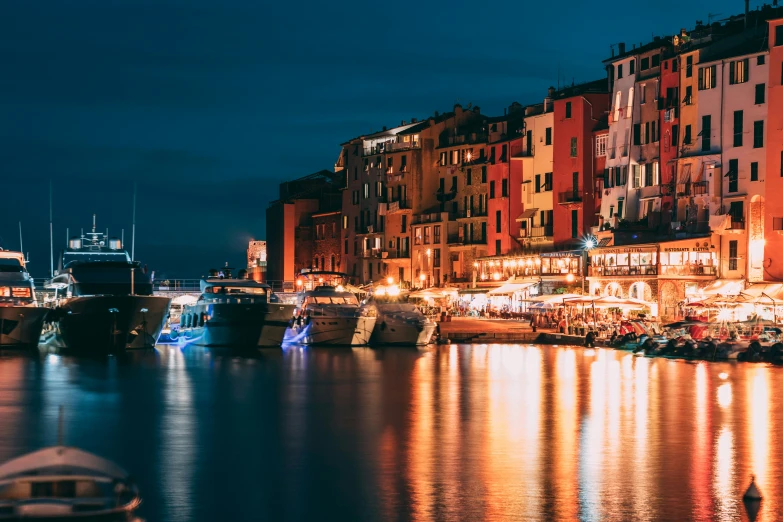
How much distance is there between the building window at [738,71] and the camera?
7731 cm

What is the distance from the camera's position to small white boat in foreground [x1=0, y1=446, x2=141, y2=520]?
18859mm

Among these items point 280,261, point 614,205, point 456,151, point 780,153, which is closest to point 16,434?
point 780,153

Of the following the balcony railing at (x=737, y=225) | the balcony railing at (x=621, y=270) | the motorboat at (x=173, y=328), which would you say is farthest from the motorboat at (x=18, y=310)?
the balcony railing at (x=737, y=225)

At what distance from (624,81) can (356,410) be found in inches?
2278

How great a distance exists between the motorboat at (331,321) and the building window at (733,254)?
22.1 metres

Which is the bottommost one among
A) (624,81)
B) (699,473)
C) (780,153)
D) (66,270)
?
(699,473)

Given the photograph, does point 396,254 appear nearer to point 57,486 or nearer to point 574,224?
point 574,224

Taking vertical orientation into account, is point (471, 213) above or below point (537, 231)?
above

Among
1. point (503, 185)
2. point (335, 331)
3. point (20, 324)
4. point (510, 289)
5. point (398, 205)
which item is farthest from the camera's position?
point (398, 205)

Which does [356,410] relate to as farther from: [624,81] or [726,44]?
[624,81]

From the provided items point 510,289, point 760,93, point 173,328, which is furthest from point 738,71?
point 173,328

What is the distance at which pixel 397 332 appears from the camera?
74312 mm

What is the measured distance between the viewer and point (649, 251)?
81.2 m

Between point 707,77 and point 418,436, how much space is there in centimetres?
5550
